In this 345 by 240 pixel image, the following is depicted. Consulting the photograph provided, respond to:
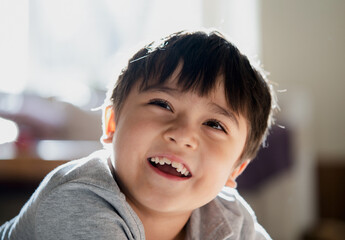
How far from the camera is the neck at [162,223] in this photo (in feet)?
2.73

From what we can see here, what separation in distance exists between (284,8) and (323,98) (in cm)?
77

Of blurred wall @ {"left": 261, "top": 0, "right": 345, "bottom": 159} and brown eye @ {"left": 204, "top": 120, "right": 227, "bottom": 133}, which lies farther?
blurred wall @ {"left": 261, "top": 0, "right": 345, "bottom": 159}

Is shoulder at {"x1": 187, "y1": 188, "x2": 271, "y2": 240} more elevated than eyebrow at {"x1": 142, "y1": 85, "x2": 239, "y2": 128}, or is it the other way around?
eyebrow at {"x1": 142, "y1": 85, "x2": 239, "y2": 128}

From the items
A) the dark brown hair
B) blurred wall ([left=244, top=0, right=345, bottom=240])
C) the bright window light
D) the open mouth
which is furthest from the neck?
blurred wall ([left=244, top=0, right=345, bottom=240])

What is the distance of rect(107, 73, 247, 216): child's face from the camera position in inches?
29.3

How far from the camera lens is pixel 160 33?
6.17 ft

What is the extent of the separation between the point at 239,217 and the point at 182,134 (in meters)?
0.32

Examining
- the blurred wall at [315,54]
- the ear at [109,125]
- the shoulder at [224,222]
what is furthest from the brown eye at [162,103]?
the blurred wall at [315,54]

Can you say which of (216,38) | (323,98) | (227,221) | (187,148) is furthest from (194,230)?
(323,98)

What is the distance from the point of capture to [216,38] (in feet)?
2.88

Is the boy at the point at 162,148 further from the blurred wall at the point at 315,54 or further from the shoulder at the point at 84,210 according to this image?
the blurred wall at the point at 315,54

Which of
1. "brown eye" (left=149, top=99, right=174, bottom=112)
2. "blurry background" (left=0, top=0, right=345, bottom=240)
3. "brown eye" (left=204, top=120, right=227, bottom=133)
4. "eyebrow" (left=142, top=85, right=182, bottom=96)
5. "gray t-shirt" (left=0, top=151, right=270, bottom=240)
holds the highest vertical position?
"eyebrow" (left=142, top=85, right=182, bottom=96)

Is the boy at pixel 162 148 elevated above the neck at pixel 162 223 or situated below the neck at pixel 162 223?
above

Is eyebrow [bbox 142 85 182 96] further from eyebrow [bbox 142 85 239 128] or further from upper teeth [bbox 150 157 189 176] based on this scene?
upper teeth [bbox 150 157 189 176]
